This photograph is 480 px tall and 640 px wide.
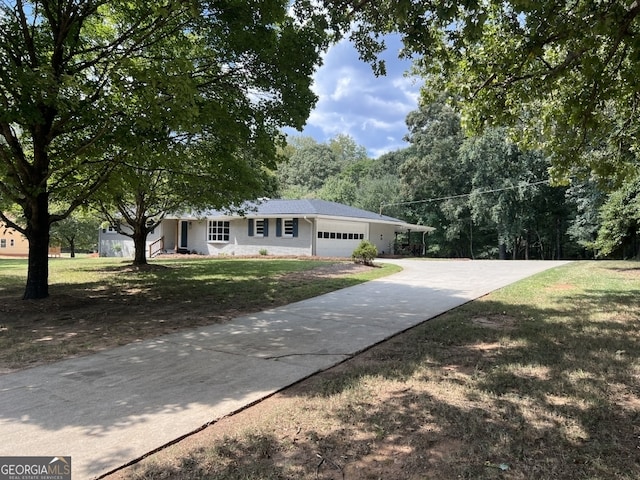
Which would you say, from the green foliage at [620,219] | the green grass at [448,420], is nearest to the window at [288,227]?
the green foliage at [620,219]

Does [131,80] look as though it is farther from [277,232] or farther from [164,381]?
[277,232]

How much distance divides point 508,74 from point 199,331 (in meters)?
7.06

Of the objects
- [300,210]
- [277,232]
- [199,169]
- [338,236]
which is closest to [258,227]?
[277,232]

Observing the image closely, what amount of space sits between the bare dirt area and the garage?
1273 cm

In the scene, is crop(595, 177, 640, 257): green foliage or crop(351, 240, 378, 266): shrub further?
crop(351, 240, 378, 266): shrub

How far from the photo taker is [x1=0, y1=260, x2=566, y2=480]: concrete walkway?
297 centimetres

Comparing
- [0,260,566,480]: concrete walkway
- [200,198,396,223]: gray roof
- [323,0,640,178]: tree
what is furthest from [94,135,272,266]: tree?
[200,198,396,223]: gray roof

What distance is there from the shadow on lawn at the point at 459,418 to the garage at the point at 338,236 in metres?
18.6

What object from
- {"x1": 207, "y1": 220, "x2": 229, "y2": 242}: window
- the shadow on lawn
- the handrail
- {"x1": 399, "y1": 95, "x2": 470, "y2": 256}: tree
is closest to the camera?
the shadow on lawn

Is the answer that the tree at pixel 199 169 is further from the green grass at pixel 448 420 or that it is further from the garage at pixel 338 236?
the garage at pixel 338 236

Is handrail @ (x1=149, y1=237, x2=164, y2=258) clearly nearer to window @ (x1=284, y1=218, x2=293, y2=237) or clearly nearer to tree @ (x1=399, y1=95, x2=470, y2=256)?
window @ (x1=284, y1=218, x2=293, y2=237)

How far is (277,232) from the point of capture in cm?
2491

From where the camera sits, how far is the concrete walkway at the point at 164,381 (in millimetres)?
2973

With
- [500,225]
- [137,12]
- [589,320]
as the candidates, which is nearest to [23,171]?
[137,12]
